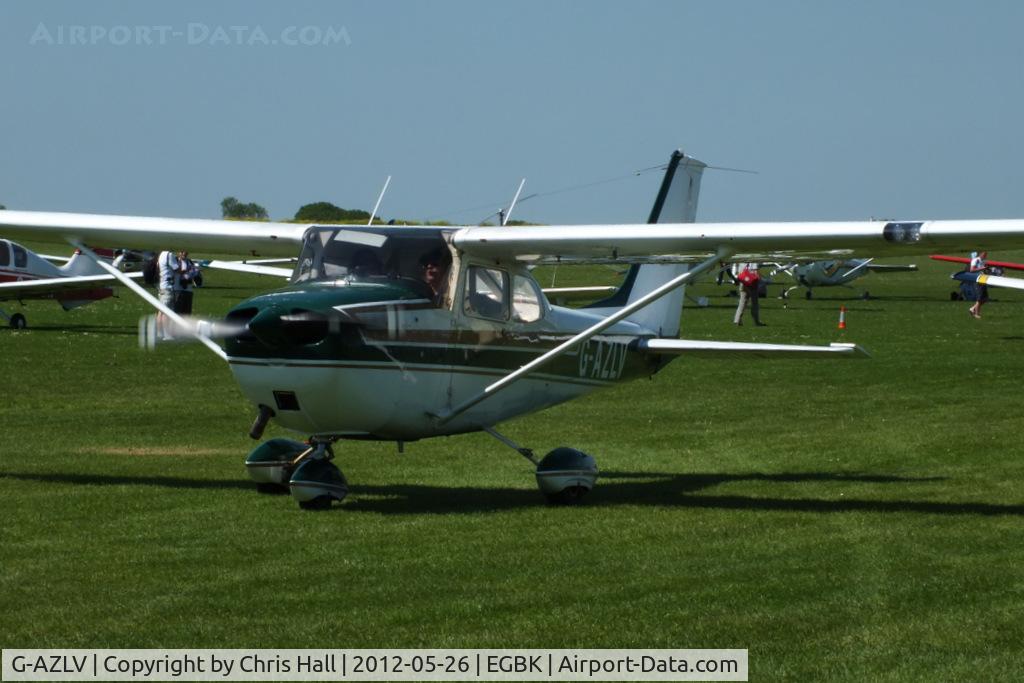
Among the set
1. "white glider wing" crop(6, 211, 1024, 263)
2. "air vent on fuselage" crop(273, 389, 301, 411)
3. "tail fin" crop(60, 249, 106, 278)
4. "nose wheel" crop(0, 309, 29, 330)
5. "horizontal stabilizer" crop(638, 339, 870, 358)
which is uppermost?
"white glider wing" crop(6, 211, 1024, 263)


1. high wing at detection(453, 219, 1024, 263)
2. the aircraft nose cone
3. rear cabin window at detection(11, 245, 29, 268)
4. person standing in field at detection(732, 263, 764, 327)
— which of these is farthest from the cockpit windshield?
person standing in field at detection(732, 263, 764, 327)

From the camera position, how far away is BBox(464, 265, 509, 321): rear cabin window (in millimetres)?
11867

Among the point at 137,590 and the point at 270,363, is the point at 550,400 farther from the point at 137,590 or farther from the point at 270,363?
the point at 137,590

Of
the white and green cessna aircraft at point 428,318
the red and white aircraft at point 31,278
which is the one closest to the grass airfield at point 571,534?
the white and green cessna aircraft at point 428,318

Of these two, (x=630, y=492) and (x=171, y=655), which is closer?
(x=171, y=655)

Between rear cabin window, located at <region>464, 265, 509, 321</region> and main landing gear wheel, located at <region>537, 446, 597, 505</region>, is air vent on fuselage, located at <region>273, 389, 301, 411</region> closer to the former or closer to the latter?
rear cabin window, located at <region>464, 265, 509, 321</region>

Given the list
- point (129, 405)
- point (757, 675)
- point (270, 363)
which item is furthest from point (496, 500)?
point (129, 405)

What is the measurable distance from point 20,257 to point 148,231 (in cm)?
2031

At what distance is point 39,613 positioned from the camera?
771 cm

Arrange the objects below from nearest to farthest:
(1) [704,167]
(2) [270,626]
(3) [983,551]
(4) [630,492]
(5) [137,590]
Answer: (2) [270,626]
(5) [137,590]
(3) [983,551]
(4) [630,492]
(1) [704,167]

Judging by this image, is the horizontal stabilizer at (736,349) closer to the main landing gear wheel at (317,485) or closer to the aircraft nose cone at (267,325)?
the main landing gear wheel at (317,485)

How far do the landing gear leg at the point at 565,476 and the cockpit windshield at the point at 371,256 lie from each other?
1.59 metres

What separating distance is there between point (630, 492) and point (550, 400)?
1.15 metres
